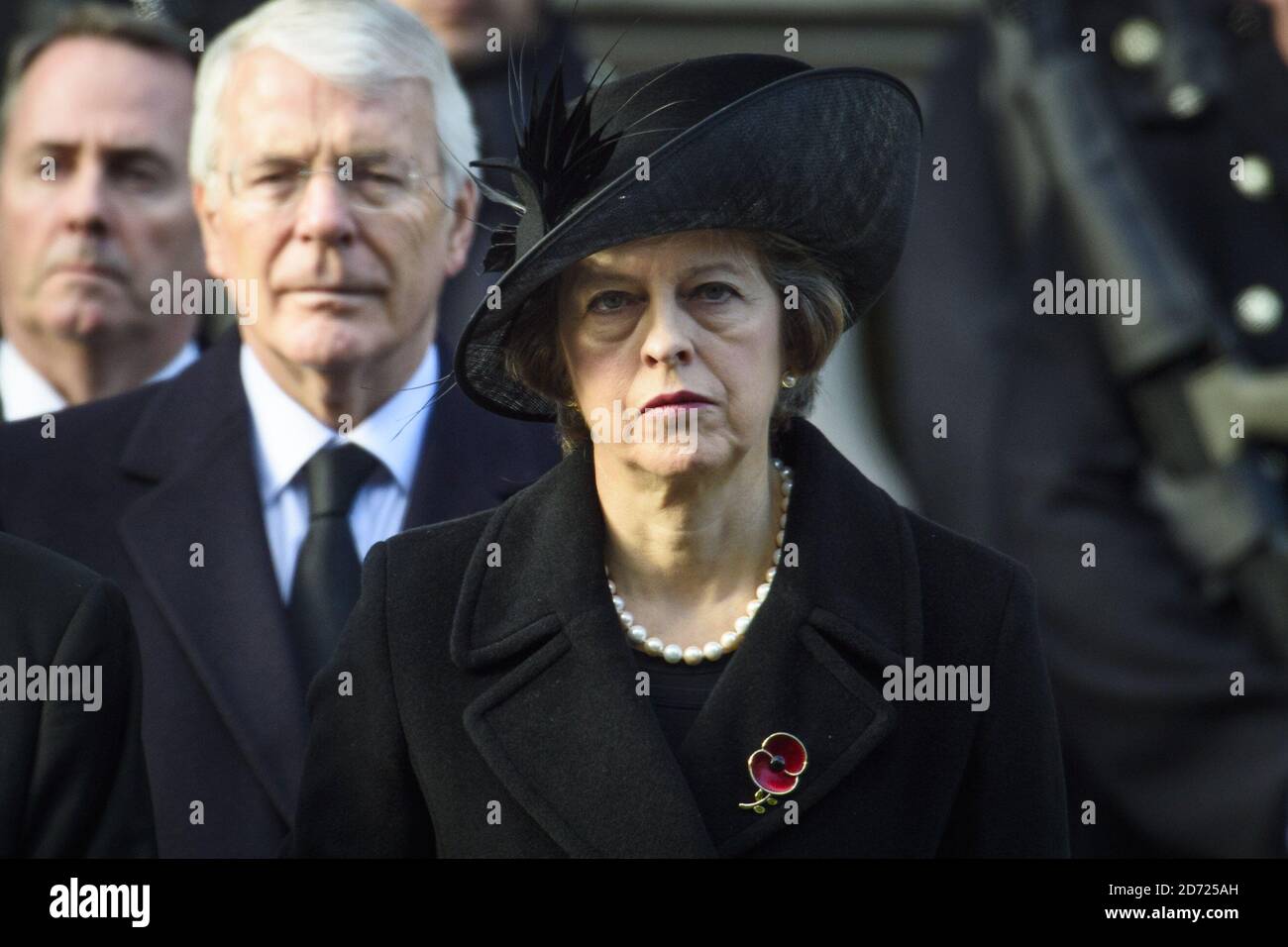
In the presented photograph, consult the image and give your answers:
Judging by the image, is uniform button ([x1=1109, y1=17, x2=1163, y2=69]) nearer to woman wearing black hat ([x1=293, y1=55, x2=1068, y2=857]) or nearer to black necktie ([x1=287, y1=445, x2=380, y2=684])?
woman wearing black hat ([x1=293, y1=55, x2=1068, y2=857])

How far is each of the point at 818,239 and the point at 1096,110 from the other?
2.11 metres

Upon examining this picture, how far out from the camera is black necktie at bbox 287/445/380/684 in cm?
360

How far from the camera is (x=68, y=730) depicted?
10.3ft

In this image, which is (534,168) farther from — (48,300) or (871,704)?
(48,300)

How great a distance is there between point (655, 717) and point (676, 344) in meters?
0.49

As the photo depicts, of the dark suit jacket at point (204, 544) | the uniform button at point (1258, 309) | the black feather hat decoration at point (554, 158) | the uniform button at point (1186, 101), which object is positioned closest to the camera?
the black feather hat decoration at point (554, 158)

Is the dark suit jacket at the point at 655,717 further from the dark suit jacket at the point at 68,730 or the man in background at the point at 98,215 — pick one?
the man in background at the point at 98,215

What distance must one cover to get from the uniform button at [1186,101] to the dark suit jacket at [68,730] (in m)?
2.73

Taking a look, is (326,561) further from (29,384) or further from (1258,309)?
(1258,309)

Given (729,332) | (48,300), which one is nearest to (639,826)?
(729,332)

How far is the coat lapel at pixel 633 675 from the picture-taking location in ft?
10.3

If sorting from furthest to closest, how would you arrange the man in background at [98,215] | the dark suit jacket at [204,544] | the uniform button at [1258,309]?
the uniform button at [1258,309] < the man in background at [98,215] < the dark suit jacket at [204,544]

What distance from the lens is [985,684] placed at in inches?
127

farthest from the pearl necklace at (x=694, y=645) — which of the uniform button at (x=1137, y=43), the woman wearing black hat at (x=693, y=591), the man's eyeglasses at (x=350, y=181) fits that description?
the uniform button at (x=1137, y=43)
